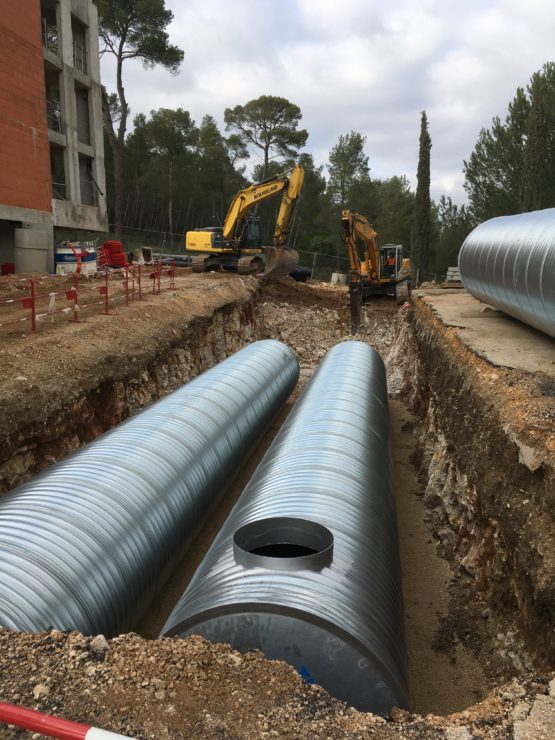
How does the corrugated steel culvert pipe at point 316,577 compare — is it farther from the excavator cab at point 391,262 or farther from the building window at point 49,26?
the building window at point 49,26

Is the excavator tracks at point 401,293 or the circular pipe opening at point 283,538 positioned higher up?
the excavator tracks at point 401,293

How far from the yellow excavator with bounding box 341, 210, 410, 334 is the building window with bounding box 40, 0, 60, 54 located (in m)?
15.6

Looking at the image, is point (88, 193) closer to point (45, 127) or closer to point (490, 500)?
point (45, 127)

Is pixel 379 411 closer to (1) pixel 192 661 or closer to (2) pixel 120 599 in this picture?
(2) pixel 120 599

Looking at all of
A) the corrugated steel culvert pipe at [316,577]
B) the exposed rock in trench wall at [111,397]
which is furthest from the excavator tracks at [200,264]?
the corrugated steel culvert pipe at [316,577]

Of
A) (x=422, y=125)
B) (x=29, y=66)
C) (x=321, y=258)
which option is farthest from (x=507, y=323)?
(x=321, y=258)

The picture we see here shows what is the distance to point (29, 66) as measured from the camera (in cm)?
1992

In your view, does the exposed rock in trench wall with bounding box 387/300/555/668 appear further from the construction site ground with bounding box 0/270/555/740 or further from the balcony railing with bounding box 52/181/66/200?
the balcony railing with bounding box 52/181/66/200

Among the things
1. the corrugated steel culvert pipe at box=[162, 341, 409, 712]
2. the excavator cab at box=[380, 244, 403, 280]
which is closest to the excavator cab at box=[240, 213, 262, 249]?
the excavator cab at box=[380, 244, 403, 280]

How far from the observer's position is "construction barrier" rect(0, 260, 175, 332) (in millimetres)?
12445

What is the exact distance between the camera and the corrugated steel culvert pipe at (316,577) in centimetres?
355

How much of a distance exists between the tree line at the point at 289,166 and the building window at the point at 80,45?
10.2 meters

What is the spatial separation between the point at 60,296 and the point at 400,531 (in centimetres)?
1225

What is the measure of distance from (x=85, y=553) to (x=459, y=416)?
5751mm
